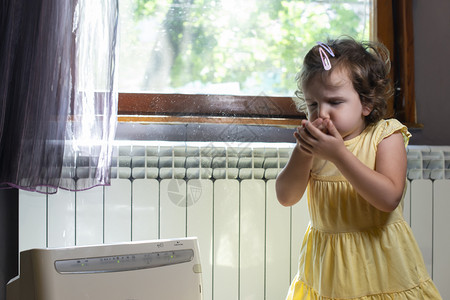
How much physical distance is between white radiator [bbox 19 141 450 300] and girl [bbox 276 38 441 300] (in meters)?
0.40

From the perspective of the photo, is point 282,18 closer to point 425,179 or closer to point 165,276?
point 425,179

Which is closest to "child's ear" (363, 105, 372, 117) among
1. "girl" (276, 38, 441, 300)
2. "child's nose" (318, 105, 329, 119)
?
"girl" (276, 38, 441, 300)

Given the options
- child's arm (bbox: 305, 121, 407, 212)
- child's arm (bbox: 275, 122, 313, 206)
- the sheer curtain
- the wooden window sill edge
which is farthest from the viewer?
the wooden window sill edge

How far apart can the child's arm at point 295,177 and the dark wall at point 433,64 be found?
30.9 inches

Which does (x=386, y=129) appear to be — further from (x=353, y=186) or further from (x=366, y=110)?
(x=353, y=186)

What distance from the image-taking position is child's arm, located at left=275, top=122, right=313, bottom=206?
3.44 feet

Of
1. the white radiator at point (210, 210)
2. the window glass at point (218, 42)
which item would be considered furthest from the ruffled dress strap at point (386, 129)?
the window glass at point (218, 42)

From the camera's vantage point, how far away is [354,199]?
104cm

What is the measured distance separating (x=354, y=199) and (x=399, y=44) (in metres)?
0.81

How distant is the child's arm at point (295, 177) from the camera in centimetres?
105

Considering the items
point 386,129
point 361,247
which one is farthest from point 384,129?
point 361,247

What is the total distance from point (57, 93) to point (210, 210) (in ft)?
1.84

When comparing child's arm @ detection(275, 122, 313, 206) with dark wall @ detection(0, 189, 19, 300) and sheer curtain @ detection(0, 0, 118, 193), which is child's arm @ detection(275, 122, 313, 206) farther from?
dark wall @ detection(0, 189, 19, 300)

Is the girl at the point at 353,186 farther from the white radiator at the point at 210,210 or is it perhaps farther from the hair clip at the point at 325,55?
the white radiator at the point at 210,210
